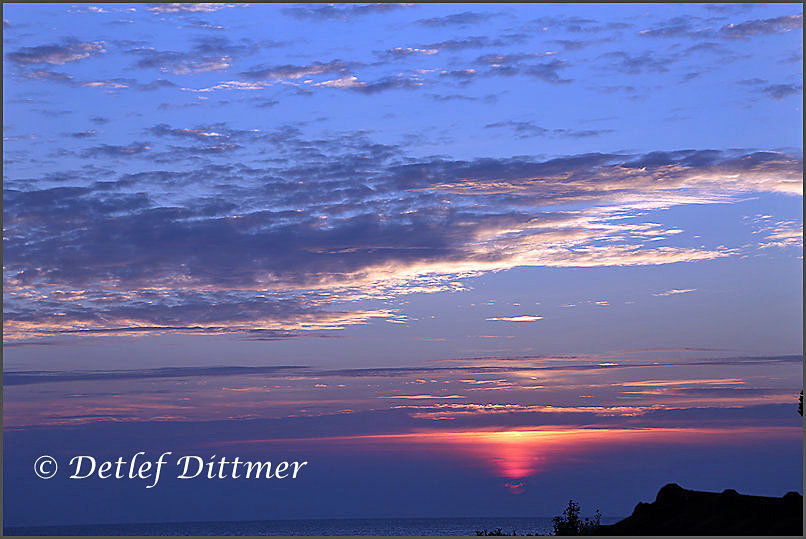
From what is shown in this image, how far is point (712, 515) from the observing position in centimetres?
3331

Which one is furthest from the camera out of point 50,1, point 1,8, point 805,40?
point 50,1

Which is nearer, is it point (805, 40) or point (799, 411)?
point (805, 40)

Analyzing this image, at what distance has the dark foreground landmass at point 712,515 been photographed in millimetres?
30344

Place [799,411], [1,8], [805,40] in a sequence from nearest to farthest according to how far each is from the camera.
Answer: [805,40] < [1,8] < [799,411]

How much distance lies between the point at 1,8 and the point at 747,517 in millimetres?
31241

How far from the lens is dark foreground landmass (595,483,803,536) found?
3034 centimetres

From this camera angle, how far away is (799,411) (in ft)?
157

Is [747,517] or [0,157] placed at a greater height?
[0,157]

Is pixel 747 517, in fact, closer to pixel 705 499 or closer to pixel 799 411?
pixel 705 499

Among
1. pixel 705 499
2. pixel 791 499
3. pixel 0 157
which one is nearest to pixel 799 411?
pixel 705 499

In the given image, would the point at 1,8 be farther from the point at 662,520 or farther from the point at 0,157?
the point at 662,520

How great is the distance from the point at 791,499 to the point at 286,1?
24753 mm

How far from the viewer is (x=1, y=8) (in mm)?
30062

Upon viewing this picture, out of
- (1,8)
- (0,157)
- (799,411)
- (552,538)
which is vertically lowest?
(552,538)
